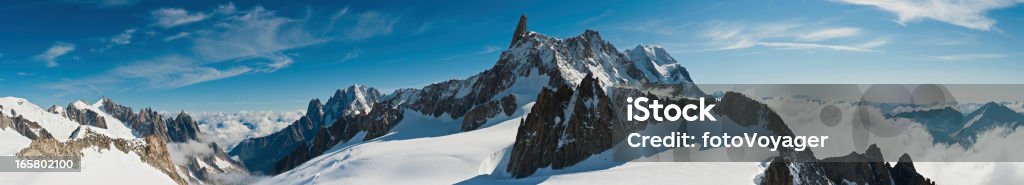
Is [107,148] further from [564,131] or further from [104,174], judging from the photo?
[564,131]

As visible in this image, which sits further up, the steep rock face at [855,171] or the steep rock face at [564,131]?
the steep rock face at [564,131]

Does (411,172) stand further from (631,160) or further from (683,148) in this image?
(683,148)

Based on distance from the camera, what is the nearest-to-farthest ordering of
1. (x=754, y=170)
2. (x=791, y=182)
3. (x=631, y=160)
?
(x=791, y=182)
(x=754, y=170)
(x=631, y=160)

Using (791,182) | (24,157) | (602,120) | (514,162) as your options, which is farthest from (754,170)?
(24,157)

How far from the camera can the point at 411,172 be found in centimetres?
8881

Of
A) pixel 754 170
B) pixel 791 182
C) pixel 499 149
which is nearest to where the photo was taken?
pixel 791 182

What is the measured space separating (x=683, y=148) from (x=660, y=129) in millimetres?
12263

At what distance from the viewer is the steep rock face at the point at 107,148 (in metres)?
62.3

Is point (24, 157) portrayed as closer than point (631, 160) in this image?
Yes

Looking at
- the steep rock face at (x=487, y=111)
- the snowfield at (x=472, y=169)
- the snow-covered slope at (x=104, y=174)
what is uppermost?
the steep rock face at (x=487, y=111)

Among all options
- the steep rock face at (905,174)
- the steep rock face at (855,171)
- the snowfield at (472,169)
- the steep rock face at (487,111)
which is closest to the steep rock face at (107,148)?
the snowfield at (472,169)

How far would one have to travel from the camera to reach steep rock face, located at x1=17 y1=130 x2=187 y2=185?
62312 millimetres

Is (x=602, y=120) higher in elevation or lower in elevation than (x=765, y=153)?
higher

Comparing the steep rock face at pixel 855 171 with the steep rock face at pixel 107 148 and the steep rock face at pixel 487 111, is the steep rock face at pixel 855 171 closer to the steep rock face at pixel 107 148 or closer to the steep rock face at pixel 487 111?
the steep rock face at pixel 107 148
